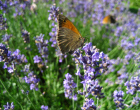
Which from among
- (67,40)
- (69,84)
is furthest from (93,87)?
(67,40)

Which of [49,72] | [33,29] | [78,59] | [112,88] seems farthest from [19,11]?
[112,88]

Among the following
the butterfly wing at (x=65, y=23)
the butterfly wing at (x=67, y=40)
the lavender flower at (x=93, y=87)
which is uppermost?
the butterfly wing at (x=65, y=23)

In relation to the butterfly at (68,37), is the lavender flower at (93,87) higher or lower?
lower

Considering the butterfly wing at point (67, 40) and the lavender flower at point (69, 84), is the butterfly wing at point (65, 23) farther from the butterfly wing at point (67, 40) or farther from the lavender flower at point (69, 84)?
the lavender flower at point (69, 84)

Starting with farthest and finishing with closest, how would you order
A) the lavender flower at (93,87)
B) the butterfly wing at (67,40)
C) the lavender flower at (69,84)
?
the butterfly wing at (67,40) < the lavender flower at (69,84) < the lavender flower at (93,87)

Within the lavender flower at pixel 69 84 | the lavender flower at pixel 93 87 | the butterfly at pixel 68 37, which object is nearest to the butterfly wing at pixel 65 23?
the butterfly at pixel 68 37

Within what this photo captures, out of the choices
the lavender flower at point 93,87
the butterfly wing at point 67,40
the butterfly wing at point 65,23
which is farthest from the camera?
the butterfly wing at point 67,40

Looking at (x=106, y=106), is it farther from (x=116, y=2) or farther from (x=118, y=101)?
(x=116, y=2)

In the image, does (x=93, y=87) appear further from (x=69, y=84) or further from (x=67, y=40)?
(x=67, y=40)
